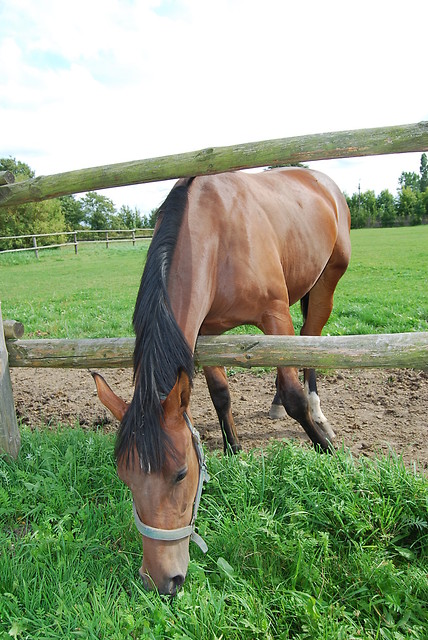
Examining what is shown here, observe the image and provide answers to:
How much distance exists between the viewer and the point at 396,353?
2.16m

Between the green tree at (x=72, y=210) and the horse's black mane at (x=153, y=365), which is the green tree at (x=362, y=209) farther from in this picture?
the horse's black mane at (x=153, y=365)

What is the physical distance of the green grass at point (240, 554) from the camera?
5.59 ft

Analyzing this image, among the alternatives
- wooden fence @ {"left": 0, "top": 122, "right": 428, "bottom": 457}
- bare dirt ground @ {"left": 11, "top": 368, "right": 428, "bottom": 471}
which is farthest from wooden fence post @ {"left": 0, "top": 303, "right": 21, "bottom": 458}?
bare dirt ground @ {"left": 11, "top": 368, "right": 428, "bottom": 471}

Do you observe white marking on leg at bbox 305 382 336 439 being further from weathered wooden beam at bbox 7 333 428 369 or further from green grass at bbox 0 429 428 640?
weathered wooden beam at bbox 7 333 428 369

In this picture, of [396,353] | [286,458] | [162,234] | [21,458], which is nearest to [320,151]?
[162,234]

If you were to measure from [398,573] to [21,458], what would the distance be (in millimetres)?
2371

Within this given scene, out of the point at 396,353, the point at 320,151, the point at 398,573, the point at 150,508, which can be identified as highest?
the point at 320,151

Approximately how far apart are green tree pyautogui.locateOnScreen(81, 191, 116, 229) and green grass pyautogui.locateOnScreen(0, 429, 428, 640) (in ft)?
191

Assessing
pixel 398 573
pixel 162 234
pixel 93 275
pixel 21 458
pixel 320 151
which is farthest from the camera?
pixel 93 275

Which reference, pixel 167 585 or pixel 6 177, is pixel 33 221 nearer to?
pixel 6 177

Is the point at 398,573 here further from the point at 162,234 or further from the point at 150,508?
the point at 162,234

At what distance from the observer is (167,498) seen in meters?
1.73

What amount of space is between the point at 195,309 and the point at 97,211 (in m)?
61.5

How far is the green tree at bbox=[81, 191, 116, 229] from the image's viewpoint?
58781mm
